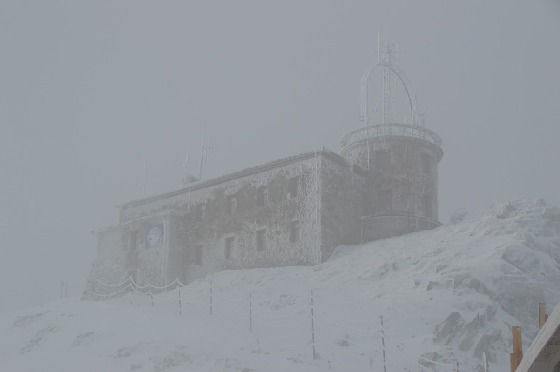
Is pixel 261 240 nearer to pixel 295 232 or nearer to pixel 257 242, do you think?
pixel 257 242

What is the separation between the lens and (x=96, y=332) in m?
25.9

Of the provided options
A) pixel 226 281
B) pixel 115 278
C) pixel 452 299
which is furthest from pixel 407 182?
pixel 115 278

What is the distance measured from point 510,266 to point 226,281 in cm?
1634

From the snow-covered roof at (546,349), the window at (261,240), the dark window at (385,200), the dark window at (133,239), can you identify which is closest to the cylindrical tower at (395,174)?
the dark window at (385,200)

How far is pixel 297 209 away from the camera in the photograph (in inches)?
1330

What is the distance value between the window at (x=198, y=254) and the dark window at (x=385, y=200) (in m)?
12.5

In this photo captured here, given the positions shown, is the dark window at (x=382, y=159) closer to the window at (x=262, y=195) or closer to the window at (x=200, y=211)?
the window at (x=262, y=195)

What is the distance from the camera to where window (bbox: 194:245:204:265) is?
38.6m

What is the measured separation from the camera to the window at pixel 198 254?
→ 1521 inches

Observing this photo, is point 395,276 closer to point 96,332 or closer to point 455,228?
point 455,228

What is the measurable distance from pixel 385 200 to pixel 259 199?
8250 millimetres

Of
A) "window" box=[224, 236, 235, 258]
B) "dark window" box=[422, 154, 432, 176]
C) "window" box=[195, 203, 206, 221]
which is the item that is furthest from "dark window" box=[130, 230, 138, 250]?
"dark window" box=[422, 154, 432, 176]

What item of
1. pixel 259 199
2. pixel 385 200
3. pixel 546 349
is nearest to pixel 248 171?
pixel 259 199

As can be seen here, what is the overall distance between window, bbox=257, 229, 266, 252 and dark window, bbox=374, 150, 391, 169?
350 inches
